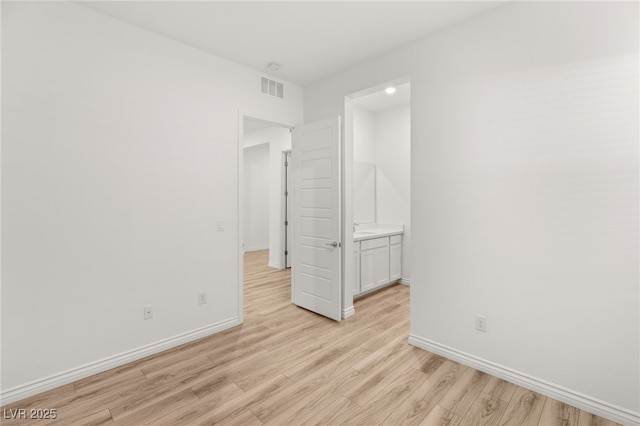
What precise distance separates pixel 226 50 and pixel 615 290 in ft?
11.9

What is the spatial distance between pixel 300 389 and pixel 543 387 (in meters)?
1.70

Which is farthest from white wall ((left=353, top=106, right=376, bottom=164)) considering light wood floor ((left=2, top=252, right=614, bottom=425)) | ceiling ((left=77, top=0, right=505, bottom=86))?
light wood floor ((left=2, top=252, right=614, bottom=425))

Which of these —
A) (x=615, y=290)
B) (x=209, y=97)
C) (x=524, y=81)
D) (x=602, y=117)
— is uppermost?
(x=209, y=97)

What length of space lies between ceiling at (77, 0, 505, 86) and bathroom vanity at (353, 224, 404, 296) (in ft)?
7.43

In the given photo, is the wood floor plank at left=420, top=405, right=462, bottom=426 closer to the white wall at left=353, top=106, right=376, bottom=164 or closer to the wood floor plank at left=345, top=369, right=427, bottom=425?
the wood floor plank at left=345, top=369, right=427, bottom=425

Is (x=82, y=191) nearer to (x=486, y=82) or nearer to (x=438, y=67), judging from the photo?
(x=438, y=67)

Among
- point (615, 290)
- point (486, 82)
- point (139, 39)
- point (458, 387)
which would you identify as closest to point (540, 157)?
point (486, 82)

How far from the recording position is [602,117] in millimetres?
1866

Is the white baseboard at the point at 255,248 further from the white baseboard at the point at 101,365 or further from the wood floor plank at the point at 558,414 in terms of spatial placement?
the wood floor plank at the point at 558,414

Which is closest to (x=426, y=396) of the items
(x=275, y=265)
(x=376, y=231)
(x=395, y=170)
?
(x=376, y=231)

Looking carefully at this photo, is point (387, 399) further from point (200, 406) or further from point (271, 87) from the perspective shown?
point (271, 87)

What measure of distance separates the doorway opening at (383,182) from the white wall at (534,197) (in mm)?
1619

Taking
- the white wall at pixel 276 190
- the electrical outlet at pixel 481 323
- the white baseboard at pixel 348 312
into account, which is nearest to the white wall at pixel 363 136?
the white wall at pixel 276 190

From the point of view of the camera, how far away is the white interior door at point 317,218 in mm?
3314
